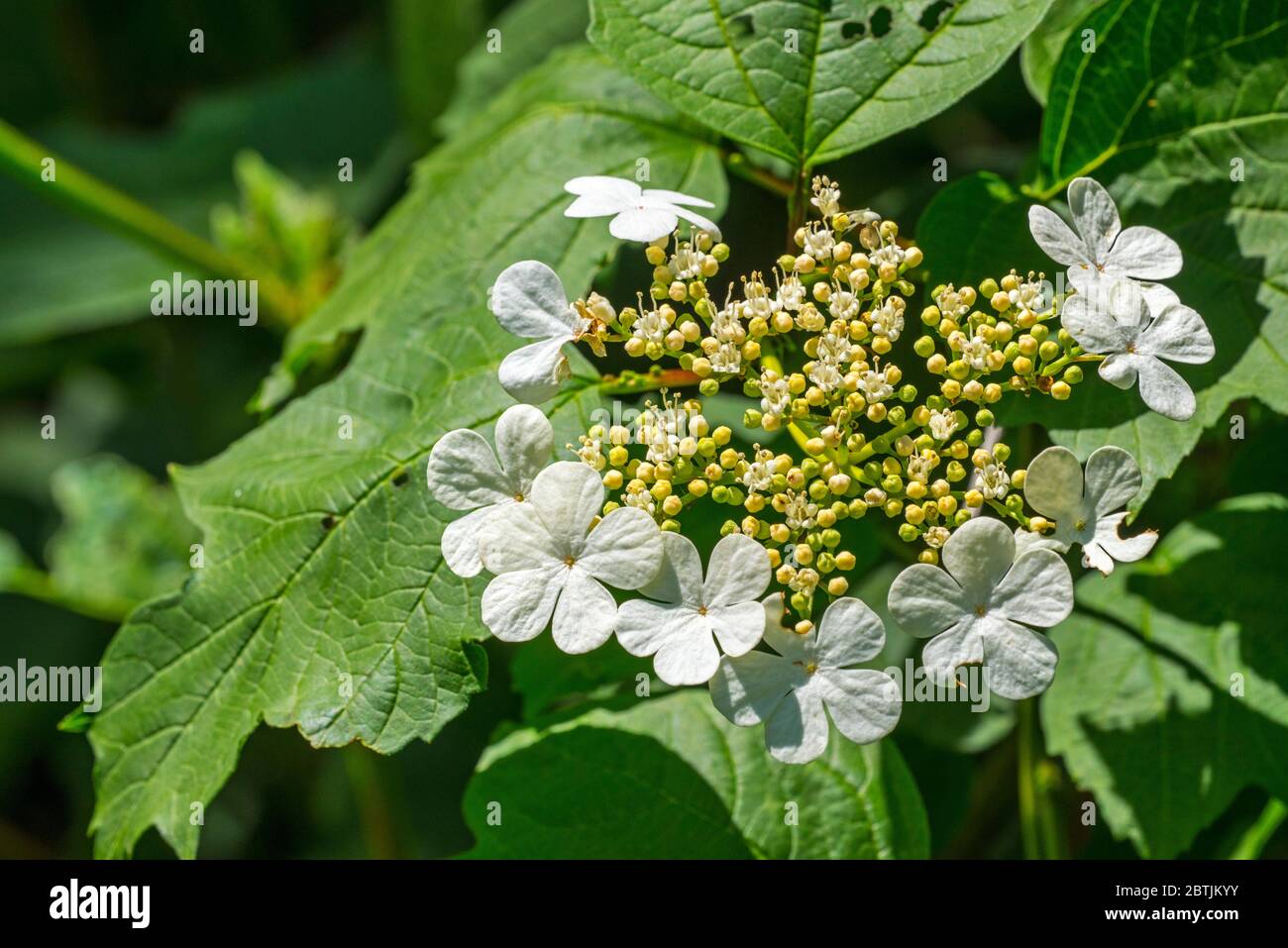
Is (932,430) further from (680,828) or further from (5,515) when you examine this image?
(5,515)

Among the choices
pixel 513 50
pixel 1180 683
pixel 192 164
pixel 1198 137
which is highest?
pixel 192 164

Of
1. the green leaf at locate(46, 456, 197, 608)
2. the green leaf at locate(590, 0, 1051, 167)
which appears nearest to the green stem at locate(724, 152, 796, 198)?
the green leaf at locate(590, 0, 1051, 167)

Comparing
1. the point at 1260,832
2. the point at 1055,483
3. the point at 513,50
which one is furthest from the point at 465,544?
the point at 513,50

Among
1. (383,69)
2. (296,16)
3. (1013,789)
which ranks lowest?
(1013,789)

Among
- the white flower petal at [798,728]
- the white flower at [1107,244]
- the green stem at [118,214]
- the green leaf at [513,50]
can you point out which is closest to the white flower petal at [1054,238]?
the white flower at [1107,244]

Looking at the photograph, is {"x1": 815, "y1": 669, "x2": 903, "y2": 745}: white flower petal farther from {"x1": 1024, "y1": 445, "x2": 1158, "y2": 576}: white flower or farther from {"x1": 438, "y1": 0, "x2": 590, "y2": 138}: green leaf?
{"x1": 438, "y1": 0, "x2": 590, "y2": 138}: green leaf

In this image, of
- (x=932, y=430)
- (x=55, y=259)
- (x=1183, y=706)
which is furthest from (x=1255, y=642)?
(x=55, y=259)

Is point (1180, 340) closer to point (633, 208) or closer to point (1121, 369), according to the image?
point (1121, 369)
